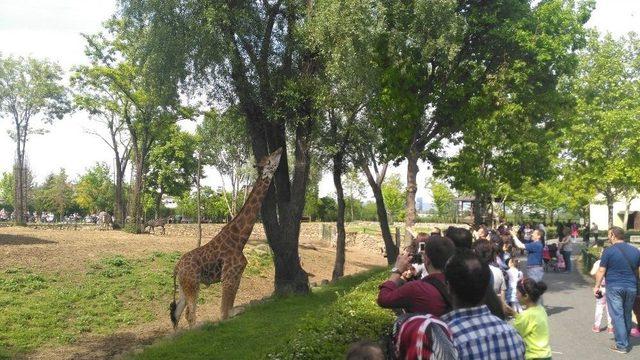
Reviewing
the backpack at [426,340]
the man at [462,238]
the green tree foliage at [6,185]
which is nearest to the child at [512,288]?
the man at [462,238]

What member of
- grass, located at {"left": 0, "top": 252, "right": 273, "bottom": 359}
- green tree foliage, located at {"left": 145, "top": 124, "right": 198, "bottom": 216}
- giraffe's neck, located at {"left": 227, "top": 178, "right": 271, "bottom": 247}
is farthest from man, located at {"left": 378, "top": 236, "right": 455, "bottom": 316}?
green tree foliage, located at {"left": 145, "top": 124, "right": 198, "bottom": 216}

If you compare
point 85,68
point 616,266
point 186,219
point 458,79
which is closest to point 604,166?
point 458,79

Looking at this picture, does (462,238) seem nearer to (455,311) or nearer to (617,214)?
(455,311)

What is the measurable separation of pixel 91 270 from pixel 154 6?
1128cm

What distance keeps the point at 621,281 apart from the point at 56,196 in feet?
218

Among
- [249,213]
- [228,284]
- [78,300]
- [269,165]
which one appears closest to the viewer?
[228,284]

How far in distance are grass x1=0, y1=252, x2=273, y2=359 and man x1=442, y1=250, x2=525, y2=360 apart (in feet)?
42.4

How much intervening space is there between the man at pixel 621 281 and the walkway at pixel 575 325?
13.1 inches

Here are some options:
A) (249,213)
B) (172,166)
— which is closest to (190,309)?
(249,213)

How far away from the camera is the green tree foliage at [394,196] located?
71.1m

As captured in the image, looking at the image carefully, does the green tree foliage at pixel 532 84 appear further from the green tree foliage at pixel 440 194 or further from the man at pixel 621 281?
the green tree foliage at pixel 440 194

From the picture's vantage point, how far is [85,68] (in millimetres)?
33188

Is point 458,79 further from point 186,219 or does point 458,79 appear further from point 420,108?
point 186,219

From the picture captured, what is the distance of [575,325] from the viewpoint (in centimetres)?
1138
